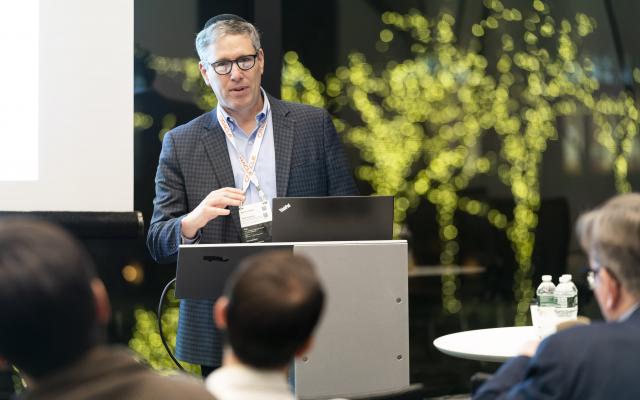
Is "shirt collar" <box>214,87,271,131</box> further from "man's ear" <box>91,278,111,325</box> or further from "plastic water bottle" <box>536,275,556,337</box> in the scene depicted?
"man's ear" <box>91,278,111,325</box>

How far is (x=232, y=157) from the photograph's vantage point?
3350 mm

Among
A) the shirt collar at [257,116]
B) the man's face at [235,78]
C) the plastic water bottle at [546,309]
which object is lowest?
the plastic water bottle at [546,309]

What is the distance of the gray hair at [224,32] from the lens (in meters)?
3.35

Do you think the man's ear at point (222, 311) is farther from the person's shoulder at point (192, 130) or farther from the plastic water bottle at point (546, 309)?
the person's shoulder at point (192, 130)

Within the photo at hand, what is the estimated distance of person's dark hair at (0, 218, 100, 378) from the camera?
122 cm

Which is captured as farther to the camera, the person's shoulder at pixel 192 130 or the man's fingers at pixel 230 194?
the person's shoulder at pixel 192 130

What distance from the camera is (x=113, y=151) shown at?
4188 millimetres

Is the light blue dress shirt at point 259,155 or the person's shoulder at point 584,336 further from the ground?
the light blue dress shirt at point 259,155

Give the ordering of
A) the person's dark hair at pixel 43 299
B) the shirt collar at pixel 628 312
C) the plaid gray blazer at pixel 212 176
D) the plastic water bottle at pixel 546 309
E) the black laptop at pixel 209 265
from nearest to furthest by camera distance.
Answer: the person's dark hair at pixel 43 299 → the shirt collar at pixel 628 312 → the black laptop at pixel 209 265 → the plastic water bottle at pixel 546 309 → the plaid gray blazer at pixel 212 176

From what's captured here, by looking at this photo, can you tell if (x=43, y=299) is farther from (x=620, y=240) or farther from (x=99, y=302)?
(x=620, y=240)

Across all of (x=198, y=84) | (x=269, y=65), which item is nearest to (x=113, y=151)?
(x=198, y=84)

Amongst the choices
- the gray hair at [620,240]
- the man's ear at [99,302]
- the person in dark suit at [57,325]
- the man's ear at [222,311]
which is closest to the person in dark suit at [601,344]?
the gray hair at [620,240]

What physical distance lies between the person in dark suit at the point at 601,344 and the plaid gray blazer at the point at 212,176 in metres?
1.46

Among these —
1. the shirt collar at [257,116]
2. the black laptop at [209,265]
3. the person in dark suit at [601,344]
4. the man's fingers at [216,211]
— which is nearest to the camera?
the person in dark suit at [601,344]
